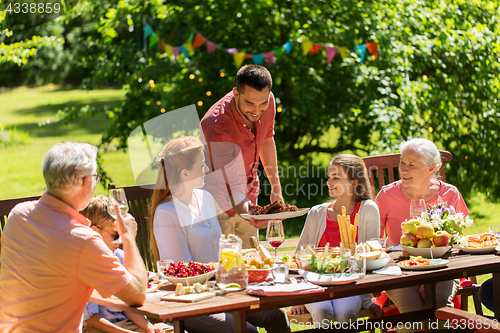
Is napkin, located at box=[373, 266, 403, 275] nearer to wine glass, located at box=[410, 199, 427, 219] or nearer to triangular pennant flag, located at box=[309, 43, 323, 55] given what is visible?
wine glass, located at box=[410, 199, 427, 219]

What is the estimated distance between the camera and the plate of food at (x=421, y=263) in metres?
2.53

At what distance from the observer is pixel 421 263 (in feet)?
8.39

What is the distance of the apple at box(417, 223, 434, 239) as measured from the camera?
2.83m

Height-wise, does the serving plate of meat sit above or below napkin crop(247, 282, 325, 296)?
above

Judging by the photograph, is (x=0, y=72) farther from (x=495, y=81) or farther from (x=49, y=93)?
(x=495, y=81)

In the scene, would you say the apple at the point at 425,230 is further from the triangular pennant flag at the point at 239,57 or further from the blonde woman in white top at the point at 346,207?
the triangular pennant flag at the point at 239,57

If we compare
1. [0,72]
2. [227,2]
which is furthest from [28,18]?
[0,72]

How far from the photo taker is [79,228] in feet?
6.72

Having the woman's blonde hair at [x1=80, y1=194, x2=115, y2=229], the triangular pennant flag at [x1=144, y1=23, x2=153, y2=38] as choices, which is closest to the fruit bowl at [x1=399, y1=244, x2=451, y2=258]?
the woman's blonde hair at [x1=80, y1=194, x2=115, y2=229]

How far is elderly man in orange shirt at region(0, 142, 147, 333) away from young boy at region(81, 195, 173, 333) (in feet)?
1.75

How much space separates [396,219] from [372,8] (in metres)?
3.99

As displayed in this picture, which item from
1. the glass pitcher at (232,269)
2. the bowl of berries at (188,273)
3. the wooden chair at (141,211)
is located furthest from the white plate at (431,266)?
the wooden chair at (141,211)

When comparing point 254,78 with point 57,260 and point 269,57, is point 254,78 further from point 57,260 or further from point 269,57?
point 269,57

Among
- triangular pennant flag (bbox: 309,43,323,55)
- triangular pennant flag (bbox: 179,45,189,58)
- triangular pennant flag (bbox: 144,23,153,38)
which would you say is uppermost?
triangular pennant flag (bbox: 144,23,153,38)
